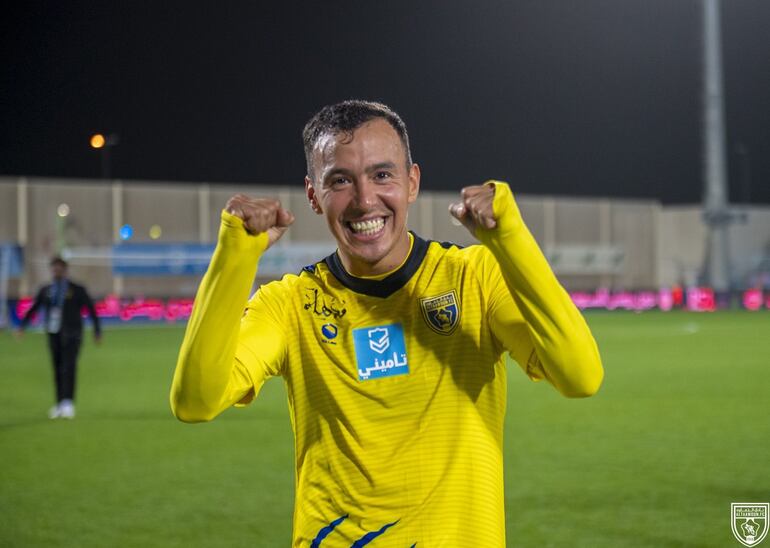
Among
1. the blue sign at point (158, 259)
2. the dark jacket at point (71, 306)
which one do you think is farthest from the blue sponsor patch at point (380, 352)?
the blue sign at point (158, 259)

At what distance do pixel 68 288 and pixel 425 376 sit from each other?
1248 cm

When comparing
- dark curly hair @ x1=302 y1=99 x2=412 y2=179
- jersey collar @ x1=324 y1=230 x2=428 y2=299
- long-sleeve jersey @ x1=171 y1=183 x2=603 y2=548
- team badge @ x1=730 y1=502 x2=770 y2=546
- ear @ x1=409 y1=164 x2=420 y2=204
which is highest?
dark curly hair @ x1=302 y1=99 x2=412 y2=179

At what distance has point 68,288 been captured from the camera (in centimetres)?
1453

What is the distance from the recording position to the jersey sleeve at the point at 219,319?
2.68 meters

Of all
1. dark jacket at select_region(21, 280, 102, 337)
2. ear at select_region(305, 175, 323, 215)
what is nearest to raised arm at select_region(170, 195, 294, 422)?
ear at select_region(305, 175, 323, 215)

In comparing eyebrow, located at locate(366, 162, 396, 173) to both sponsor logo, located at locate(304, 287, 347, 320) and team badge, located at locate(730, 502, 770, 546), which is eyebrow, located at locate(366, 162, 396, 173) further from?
team badge, located at locate(730, 502, 770, 546)

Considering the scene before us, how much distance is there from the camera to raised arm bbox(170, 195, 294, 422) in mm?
2674

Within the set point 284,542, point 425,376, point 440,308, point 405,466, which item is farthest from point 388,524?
point 284,542

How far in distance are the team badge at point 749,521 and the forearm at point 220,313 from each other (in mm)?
5139

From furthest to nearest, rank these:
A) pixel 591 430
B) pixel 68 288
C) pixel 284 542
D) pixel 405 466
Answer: pixel 68 288 → pixel 591 430 → pixel 284 542 → pixel 405 466

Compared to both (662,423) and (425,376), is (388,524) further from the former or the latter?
(662,423)

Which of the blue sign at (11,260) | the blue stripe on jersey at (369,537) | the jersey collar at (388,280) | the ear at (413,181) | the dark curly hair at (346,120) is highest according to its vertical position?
the blue sign at (11,260)

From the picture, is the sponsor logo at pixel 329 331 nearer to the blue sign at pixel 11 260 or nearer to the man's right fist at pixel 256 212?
the man's right fist at pixel 256 212

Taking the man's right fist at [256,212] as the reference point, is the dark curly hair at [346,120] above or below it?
above
